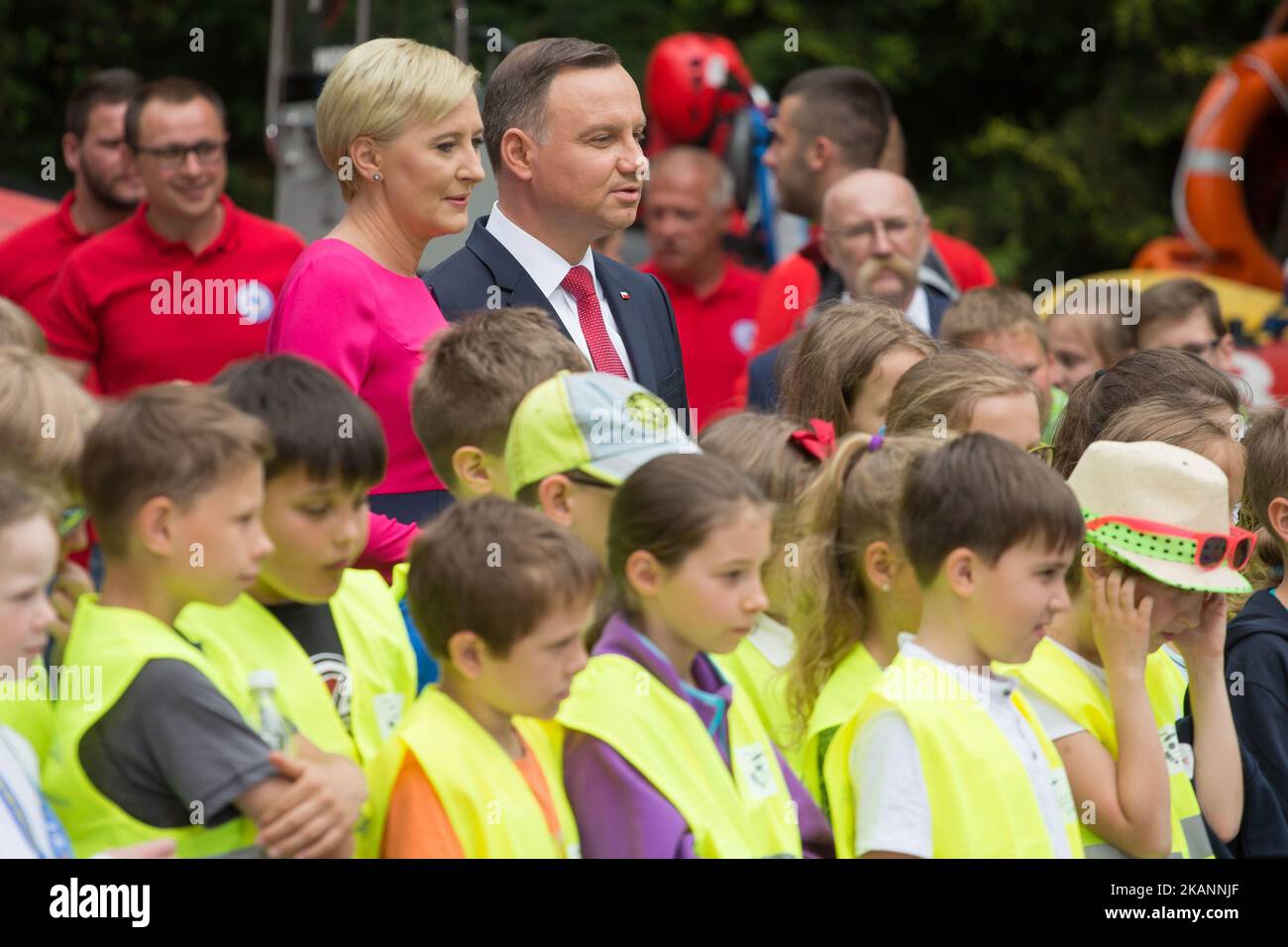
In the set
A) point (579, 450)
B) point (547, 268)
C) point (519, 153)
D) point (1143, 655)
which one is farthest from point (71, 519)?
point (1143, 655)

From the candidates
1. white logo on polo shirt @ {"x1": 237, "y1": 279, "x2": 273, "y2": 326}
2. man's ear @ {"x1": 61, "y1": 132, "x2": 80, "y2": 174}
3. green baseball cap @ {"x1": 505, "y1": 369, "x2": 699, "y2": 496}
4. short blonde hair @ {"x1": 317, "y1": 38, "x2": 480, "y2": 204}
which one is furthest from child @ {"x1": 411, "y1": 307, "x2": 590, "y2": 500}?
man's ear @ {"x1": 61, "y1": 132, "x2": 80, "y2": 174}

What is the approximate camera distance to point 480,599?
2523 millimetres

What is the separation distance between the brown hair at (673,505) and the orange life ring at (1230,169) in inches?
310

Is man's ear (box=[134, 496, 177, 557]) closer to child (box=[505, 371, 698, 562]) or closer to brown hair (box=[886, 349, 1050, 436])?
child (box=[505, 371, 698, 562])

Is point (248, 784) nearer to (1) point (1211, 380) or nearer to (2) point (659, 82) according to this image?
(1) point (1211, 380)

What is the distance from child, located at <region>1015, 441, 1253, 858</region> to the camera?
3.00 m

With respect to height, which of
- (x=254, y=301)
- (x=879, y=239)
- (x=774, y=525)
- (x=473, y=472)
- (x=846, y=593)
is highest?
(x=879, y=239)

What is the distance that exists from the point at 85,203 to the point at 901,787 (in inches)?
174

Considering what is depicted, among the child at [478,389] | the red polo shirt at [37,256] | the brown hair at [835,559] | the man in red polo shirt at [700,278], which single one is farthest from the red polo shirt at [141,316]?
the brown hair at [835,559]

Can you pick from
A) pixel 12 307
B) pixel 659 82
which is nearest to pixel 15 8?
pixel 659 82

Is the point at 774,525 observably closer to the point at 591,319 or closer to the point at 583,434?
the point at 583,434

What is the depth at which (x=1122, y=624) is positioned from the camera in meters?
3.08

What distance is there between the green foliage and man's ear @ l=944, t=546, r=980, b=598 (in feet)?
27.3

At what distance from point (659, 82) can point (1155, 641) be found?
6080 millimetres
